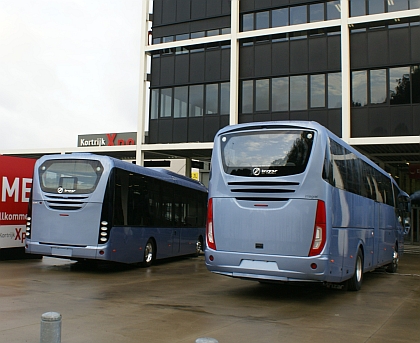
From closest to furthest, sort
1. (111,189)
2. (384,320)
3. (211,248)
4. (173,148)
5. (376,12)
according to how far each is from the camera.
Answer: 1. (384,320)
2. (211,248)
3. (111,189)
4. (376,12)
5. (173,148)

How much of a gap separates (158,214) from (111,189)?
9.91 feet

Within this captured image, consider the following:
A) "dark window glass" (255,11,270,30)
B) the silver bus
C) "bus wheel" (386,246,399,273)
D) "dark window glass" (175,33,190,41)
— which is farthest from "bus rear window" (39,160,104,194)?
"dark window glass" (175,33,190,41)

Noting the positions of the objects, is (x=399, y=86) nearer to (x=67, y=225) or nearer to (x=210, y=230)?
(x=210, y=230)

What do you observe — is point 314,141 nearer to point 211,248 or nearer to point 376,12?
point 211,248

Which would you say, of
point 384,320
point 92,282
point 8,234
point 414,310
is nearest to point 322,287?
point 414,310

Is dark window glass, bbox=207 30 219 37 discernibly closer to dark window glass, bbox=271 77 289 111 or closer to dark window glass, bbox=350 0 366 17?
dark window glass, bbox=271 77 289 111

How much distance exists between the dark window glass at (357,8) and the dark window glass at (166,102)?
10648mm

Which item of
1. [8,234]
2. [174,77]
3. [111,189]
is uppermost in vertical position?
[174,77]

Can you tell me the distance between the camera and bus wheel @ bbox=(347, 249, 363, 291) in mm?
11437

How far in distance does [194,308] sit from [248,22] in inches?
857

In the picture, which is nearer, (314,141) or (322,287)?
(314,141)

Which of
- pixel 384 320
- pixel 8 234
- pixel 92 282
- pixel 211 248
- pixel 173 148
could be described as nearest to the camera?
pixel 384 320

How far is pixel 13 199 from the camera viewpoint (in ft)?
53.3

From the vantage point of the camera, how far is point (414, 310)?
9336 millimetres
